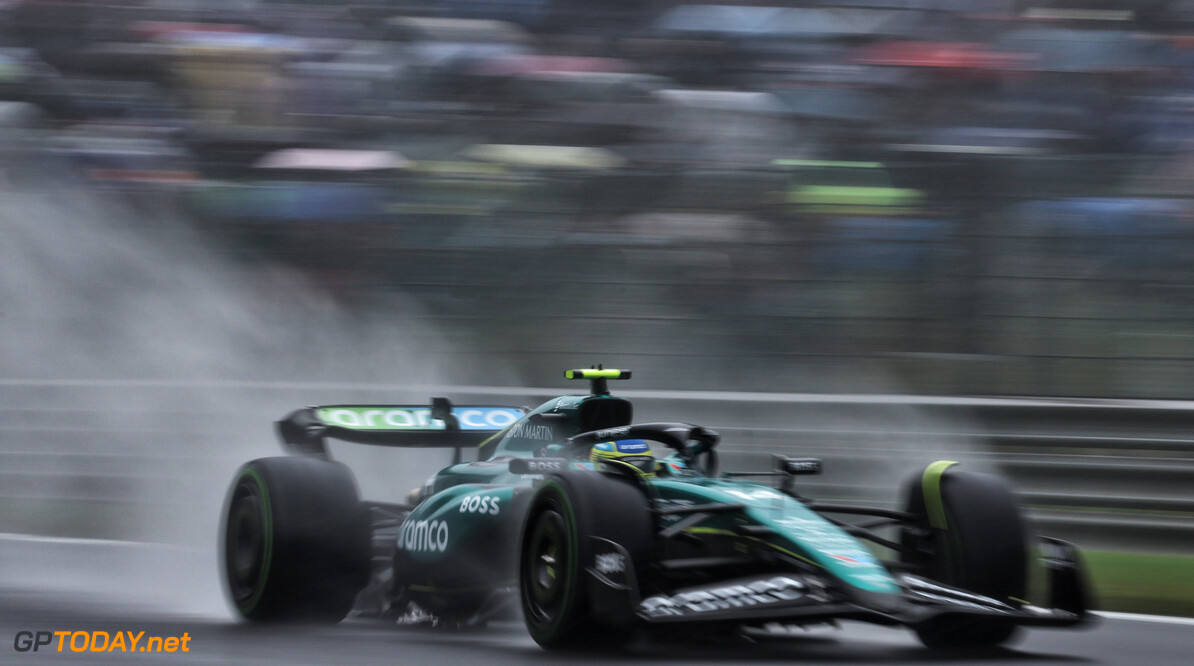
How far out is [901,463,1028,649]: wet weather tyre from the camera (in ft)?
15.3

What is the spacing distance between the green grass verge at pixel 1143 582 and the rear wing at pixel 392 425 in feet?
9.38

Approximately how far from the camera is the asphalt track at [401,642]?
4.37 m

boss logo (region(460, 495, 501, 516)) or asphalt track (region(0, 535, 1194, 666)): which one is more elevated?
boss logo (region(460, 495, 501, 516))

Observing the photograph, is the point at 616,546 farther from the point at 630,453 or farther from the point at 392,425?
the point at 392,425

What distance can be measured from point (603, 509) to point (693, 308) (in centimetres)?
465

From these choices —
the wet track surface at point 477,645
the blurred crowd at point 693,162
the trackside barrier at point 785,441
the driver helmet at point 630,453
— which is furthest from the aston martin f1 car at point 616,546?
the blurred crowd at point 693,162

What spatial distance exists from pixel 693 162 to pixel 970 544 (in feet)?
19.3

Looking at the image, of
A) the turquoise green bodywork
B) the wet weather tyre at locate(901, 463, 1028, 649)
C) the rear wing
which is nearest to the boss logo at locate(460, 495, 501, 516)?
the turquoise green bodywork

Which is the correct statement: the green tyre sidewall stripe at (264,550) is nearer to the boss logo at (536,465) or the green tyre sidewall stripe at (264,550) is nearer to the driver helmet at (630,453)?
the boss logo at (536,465)

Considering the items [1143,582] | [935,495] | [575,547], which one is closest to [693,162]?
[1143,582]

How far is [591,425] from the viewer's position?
219 inches

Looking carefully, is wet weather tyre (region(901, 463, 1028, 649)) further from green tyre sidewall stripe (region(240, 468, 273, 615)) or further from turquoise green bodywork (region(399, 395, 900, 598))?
green tyre sidewall stripe (region(240, 468, 273, 615))

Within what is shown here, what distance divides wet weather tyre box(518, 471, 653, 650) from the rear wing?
1852 millimetres

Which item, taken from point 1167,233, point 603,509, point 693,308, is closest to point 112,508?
point 693,308
